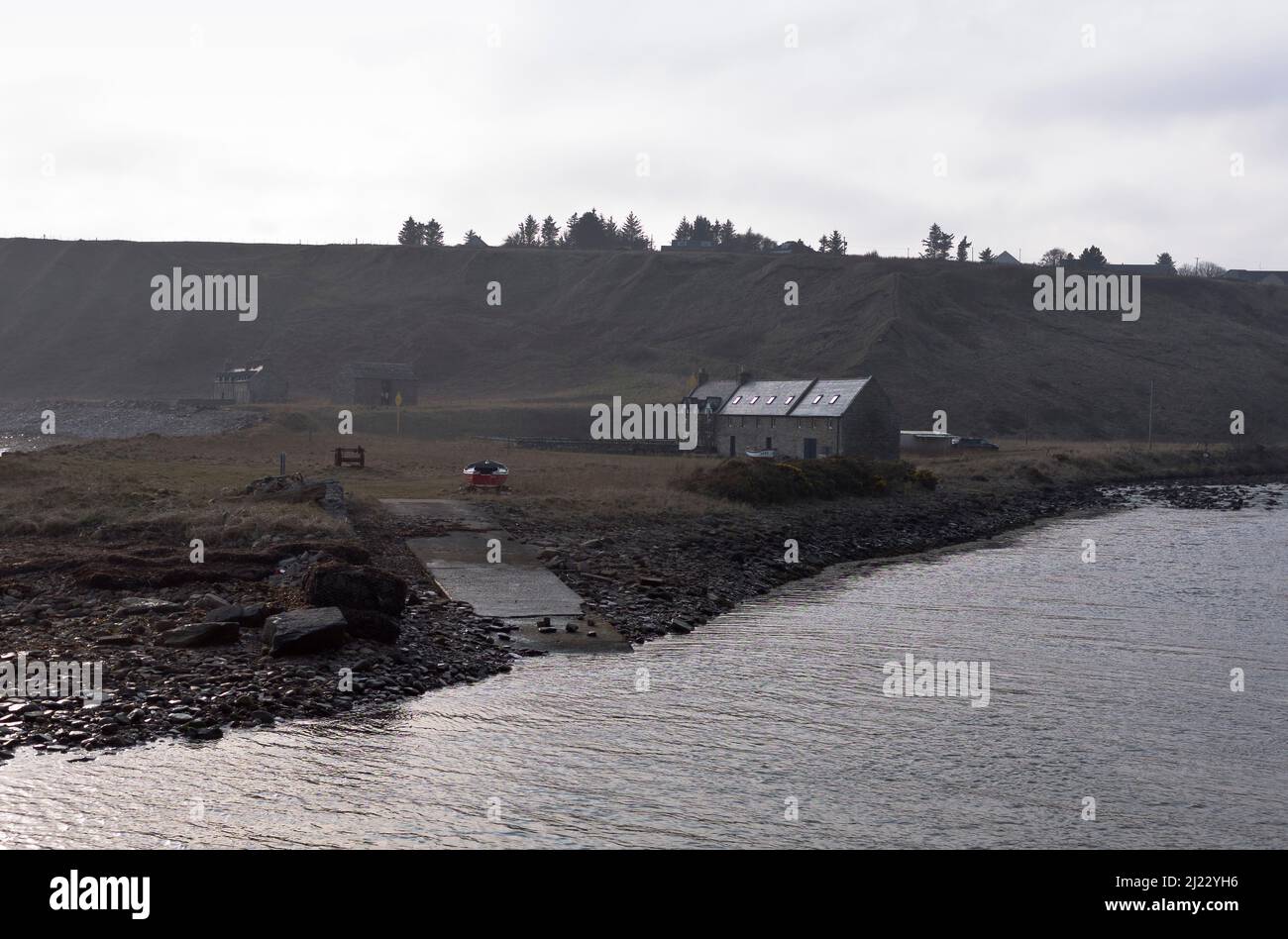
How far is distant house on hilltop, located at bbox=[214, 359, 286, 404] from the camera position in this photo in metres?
106

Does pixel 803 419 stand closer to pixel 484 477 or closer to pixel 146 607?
pixel 484 477

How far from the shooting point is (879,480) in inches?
2138

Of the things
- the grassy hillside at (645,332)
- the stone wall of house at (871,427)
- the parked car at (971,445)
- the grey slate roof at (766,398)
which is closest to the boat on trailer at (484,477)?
the stone wall of house at (871,427)

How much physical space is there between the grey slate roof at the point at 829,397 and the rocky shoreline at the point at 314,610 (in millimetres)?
27194

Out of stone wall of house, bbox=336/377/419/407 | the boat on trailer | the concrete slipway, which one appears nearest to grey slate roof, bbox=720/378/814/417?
the boat on trailer

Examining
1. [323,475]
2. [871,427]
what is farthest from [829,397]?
[323,475]

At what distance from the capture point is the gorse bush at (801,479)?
46938 millimetres

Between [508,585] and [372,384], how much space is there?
260 ft

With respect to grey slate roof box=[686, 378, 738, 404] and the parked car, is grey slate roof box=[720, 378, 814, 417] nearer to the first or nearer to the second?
grey slate roof box=[686, 378, 738, 404]

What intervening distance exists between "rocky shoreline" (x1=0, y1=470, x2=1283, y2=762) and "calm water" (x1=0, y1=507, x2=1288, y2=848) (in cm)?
83

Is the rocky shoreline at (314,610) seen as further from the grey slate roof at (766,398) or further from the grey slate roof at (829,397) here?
the grey slate roof at (766,398)

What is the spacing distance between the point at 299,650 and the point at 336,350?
5059 inches

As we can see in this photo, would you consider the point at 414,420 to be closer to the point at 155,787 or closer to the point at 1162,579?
the point at 1162,579

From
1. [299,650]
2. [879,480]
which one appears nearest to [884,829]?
[299,650]
